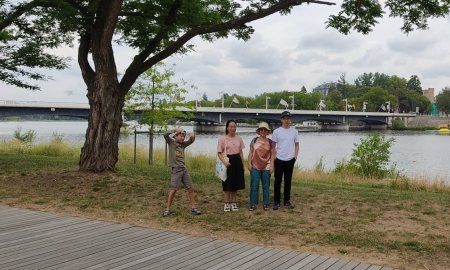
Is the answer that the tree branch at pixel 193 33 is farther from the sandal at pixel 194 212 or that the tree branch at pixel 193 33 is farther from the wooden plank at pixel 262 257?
the wooden plank at pixel 262 257

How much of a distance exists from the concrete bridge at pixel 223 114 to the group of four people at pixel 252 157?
11698 millimetres

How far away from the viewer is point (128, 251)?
5.61m

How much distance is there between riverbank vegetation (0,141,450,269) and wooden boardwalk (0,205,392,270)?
1.32ft

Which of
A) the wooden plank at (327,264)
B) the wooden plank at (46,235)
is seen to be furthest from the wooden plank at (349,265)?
the wooden plank at (46,235)

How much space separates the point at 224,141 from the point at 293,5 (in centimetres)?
432

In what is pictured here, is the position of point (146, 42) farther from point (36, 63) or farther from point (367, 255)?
point (367, 255)

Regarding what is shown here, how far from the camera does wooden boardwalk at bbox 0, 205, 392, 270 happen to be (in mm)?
5094

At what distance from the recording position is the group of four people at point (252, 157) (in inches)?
307

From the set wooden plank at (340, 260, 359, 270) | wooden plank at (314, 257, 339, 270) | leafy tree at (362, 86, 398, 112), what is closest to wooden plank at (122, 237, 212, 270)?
wooden plank at (314, 257, 339, 270)

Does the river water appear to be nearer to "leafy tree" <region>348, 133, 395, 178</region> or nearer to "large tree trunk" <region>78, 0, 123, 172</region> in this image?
"leafy tree" <region>348, 133, 395, 178</region>

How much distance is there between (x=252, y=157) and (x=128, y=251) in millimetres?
3072

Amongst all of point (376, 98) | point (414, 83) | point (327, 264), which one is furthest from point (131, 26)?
point (414, 83)

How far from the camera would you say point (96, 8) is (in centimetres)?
1148

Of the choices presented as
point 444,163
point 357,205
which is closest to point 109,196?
point 357,205
